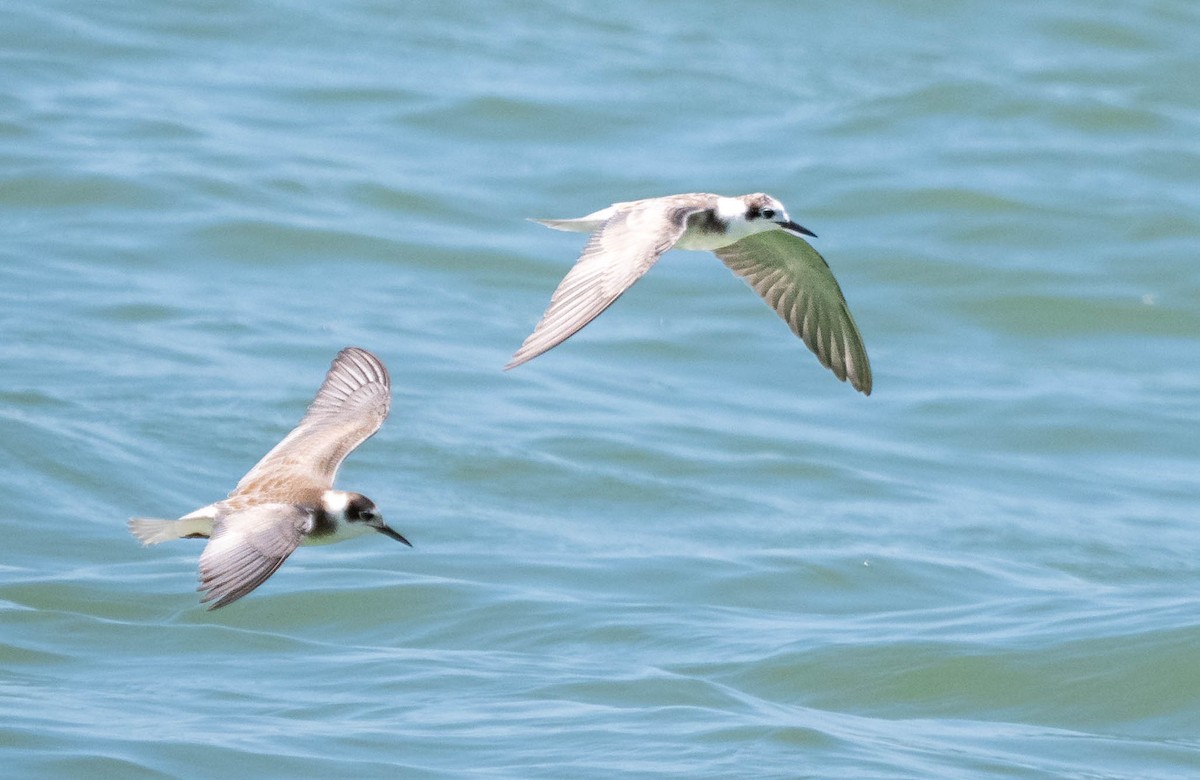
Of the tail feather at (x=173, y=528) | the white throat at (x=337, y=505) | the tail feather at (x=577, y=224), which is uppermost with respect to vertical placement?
the tail feather at (x=577, y=224)

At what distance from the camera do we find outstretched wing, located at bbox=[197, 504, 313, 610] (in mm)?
7348

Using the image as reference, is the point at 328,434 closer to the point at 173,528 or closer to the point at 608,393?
the point at 173,528

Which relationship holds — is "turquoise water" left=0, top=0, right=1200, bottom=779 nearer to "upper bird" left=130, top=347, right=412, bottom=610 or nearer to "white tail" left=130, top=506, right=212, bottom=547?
"upper bird" left=130, top=347, right=412, bottom=610

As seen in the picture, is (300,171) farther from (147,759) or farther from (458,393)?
(147,759)

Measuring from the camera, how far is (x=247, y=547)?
7.68m

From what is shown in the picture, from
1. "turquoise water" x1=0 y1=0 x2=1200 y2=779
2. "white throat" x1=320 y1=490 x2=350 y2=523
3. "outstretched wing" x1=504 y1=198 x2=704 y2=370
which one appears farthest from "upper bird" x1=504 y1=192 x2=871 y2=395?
"turquoise water" x1=0 y1=0 x2=1200 y2=779

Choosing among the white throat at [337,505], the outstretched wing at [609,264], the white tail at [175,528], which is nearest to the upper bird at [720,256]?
the outstretched wing at [609,264]

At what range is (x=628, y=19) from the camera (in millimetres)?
25922

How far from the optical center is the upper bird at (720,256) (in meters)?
8.39

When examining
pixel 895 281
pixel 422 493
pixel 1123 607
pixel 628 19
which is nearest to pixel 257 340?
pixel 422 493

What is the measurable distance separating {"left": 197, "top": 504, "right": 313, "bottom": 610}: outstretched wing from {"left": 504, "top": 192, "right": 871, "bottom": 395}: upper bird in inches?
41.2

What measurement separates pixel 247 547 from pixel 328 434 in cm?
178

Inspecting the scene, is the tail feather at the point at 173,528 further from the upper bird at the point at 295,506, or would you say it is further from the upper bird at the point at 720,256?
the upper bird at the point at 720,256

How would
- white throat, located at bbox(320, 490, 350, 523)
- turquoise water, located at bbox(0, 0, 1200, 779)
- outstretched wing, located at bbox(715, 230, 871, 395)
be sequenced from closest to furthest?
white throat, located at bbox(320, 490, 350, 523) → outstretched wing, located at bbox(715, 230, 871, 395) → turquoise water, located at bbox(0, 0, 1200, 779)
